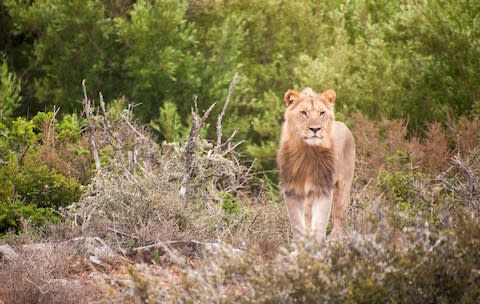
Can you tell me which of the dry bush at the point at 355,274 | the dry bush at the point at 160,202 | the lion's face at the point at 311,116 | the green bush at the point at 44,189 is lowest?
the green bush at the point at 44,189

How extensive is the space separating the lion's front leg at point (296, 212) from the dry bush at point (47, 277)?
73.1 inches

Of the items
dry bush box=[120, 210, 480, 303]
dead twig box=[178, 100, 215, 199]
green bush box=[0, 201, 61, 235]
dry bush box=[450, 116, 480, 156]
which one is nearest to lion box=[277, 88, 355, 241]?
dead twig box=[178, 100, 215, 199]

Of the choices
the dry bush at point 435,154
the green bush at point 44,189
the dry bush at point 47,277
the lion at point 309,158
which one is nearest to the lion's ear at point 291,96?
the lion at point 309,158

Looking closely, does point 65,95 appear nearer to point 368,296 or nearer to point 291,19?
point 291,19

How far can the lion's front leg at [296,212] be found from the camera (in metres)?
9.76

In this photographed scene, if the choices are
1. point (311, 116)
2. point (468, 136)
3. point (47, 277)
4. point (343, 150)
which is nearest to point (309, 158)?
point (311, 116)

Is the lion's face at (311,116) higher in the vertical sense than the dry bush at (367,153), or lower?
higher

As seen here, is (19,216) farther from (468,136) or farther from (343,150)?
(468,136)

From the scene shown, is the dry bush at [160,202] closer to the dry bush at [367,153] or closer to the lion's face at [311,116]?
the lion's face at [311,116]

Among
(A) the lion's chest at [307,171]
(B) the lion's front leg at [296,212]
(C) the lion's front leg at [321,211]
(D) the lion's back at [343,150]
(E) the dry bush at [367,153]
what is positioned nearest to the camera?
(B) the lion's front leg at [296,212]

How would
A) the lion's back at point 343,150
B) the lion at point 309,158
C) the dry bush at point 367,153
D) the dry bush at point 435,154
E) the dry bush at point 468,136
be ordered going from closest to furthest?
the lion at point 309,158 → the lion's back at point 343,150 → the dry bush at point 367,153 → the dry bush at point 435,154 → the dry bush at point 468,136

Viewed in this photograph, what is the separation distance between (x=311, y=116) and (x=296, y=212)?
88 cm

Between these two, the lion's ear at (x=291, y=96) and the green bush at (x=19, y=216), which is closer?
the lion's ear at (x=291, y=96)

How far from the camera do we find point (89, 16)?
29297mm
